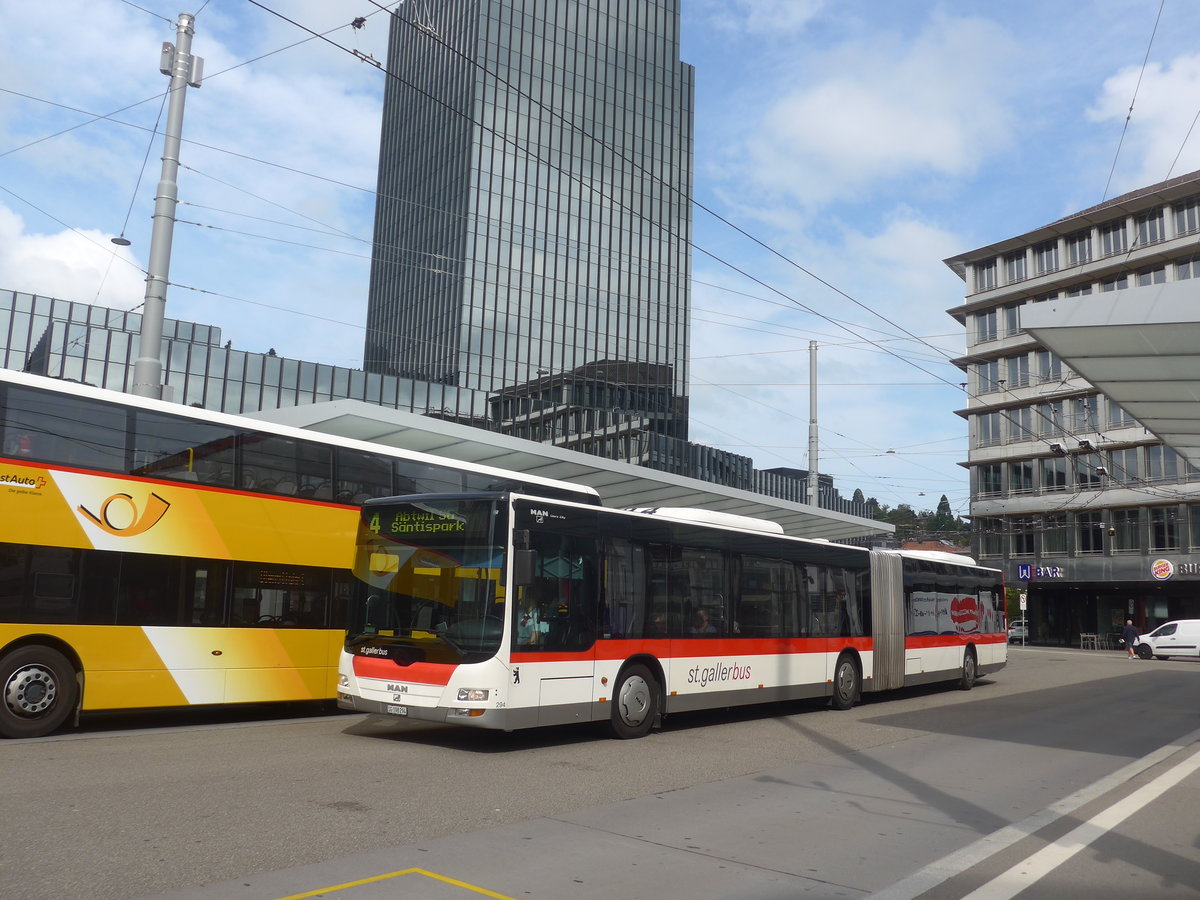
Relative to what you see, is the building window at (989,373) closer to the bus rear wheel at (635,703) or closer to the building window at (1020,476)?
the building window at (1020,476)

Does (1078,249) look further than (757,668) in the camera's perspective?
Yes

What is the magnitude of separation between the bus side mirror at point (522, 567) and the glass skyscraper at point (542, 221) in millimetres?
75400

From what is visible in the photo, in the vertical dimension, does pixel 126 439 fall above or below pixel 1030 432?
below

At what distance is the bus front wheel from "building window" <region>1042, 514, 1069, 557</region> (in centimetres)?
4789

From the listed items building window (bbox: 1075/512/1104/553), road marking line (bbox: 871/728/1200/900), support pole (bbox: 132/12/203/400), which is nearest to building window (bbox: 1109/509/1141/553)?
building window (bbox: 1075/512/1104/553)

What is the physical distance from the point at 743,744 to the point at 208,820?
698cm

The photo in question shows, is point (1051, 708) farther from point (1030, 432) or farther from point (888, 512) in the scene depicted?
point (888, 512)

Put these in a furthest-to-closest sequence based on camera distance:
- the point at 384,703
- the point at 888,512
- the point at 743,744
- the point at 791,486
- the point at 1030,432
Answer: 1. the point at 888,512
2. the point at 791,486
3. the point at 1030,432
4. the point at 743,744
5. the point at 384,703

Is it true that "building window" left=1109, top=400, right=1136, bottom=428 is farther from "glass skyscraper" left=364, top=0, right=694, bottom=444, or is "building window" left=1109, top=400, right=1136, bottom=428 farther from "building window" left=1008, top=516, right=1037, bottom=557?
"glass skyscraper" left=364, top=0, right=694, bottom=444

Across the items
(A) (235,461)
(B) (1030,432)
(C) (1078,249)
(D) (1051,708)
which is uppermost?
(C) (1078,249)

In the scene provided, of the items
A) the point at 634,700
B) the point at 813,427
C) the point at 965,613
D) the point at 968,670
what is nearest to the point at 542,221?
the point at 813,427

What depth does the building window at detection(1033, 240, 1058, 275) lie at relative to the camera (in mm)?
60562

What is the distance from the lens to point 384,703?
10.8 meters

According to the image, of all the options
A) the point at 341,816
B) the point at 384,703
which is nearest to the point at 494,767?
the point at 384,703
